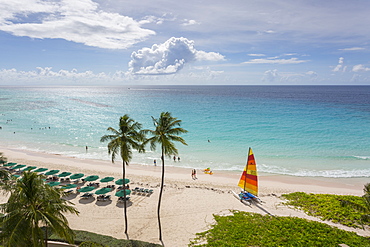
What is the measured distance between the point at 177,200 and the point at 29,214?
18.2 meters

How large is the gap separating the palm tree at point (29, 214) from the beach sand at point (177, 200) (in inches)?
400

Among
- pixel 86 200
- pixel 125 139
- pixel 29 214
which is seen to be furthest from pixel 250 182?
pixel 29 214

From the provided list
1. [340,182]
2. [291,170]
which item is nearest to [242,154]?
[291,170]

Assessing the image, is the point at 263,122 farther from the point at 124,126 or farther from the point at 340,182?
the point at 124,126

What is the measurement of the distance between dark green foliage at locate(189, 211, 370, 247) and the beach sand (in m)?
1.66

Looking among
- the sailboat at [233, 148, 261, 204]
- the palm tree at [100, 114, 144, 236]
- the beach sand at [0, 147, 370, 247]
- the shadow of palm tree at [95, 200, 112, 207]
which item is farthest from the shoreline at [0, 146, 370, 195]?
the palm tree at [100, 114, 144, 236]

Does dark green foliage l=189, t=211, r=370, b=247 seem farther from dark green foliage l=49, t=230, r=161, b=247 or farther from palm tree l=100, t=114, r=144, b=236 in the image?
palm tree l=100, t=114, r=144, b=236

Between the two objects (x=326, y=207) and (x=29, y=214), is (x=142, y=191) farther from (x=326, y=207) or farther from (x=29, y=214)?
(x=326, y=207)

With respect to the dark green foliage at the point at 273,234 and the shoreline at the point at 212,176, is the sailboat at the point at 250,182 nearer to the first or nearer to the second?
the shoreline at the point at 212,176

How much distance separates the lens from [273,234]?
17.9 metres

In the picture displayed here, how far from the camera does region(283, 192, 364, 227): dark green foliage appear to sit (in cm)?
2088

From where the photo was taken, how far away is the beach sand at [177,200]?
2047 centimetres

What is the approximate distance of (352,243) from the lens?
16.6 meters

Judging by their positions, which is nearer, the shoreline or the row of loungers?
the row of loungers
